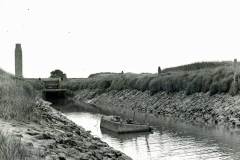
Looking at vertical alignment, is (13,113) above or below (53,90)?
below

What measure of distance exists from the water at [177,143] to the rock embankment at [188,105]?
3534 millimetres

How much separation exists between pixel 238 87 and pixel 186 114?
5971mm

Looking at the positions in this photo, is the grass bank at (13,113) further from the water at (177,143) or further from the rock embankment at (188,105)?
the rock embankment at (188,105)

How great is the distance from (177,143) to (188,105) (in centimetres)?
1736

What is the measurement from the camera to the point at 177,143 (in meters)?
27.6

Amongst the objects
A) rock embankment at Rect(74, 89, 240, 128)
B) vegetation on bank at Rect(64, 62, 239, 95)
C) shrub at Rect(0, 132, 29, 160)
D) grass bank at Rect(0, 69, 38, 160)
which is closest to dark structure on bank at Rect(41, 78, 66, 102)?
vegetation on bank at Rect(64, 62, 239, 95)

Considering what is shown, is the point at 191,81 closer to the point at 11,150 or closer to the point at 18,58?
the point at 18,58

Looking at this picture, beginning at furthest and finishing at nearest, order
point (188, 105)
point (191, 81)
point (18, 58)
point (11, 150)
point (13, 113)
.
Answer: point (191, 81)
point (188, 105)
point (18, 58)
point (13, 113)
point (11, 150)

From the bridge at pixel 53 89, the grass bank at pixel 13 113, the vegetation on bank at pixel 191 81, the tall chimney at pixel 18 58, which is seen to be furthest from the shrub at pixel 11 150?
the bridge at pixel 53 89

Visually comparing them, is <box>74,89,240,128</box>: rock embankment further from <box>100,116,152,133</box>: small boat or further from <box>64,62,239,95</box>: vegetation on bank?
<box>100,116,152,133</box>: small boat

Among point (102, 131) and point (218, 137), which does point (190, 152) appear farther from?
point (102, 131)

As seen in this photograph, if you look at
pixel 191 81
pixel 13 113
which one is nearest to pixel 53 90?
pixel 191 81

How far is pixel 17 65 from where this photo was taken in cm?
2981

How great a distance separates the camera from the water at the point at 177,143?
23297mm
